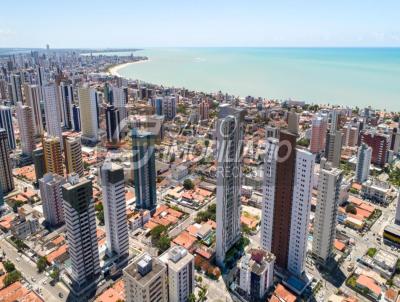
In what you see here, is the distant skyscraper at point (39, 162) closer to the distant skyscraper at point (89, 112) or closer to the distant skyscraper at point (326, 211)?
the distant skyscraper at point (89, 112)

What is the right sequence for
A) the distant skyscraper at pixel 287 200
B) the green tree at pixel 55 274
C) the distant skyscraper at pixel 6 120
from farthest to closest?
the distant skyscraper at pixel 6 120, the green tree at pixel 55 274, the distant skyscraper at pixel 287 200

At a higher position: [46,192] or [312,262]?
[46,192]

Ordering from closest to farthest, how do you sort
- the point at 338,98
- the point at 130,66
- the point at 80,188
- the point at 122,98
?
the point at 80,188 → the point at 122,98 → the point at 338,98 → the point at 130,66

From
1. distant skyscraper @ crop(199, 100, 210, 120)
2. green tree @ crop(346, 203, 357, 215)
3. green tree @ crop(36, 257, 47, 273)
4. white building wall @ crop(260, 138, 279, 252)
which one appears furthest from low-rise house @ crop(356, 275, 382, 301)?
distant skyscraper @ crop(199, 100, 210, 120)

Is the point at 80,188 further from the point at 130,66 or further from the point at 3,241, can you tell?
the point at 130,66

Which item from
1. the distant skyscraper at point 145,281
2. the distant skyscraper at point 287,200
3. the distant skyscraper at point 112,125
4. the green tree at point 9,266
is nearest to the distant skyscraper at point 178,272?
the distant skyscraper at point 145,281

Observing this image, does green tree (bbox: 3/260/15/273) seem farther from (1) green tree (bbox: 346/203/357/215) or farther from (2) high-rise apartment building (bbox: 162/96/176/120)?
(2) high-rise apartment building (bbox: 162/96/176/120)

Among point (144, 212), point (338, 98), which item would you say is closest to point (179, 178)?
point (144, 212)

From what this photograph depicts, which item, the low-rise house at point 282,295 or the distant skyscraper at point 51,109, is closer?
the low-rise house at point 282,295
